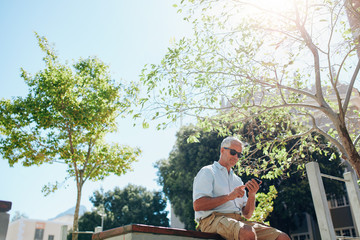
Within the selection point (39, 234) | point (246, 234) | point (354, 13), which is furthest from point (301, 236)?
point (39, 234)

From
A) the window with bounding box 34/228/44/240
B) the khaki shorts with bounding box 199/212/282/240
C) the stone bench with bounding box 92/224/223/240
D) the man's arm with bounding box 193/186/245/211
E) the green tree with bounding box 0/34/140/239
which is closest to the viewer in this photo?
the stone bench with bounding box 92/224/223/240

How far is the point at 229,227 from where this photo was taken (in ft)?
11.5

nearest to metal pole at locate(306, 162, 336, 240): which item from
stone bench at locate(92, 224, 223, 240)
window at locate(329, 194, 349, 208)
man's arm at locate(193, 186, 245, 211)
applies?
man's arm at locate(193, 186, 245, 211)

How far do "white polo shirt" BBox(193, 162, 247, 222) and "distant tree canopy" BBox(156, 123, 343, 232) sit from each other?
16286 mm

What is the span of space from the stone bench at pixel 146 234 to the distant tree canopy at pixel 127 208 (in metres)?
39.3

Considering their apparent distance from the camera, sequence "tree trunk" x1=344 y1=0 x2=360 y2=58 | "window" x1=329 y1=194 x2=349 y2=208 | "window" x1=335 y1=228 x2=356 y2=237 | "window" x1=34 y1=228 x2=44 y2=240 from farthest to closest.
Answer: "window" x1=34 y1=228 x2=44 y2=240
"window" x1=329 y1=194 x2=349 y2=208
"window" x1=335 y1=228 x2=356 y2=237
"tree trunk" x1=344 y1=0 x2=360 y2=58

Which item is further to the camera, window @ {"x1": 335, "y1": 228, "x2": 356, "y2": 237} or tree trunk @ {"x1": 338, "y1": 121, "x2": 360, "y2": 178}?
window @ {"x1": 335, "y1": 228, "x2": 356, "y2": 237}

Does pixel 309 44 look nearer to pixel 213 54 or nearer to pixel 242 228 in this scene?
pixel 213 54

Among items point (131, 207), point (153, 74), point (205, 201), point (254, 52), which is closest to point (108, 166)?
point (153, 74)

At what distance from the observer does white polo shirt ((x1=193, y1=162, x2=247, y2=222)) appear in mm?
3730

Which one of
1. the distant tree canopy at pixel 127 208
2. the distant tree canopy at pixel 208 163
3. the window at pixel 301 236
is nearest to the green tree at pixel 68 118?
the distant tree canopy at pixel 208 163

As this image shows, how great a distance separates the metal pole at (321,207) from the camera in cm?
454

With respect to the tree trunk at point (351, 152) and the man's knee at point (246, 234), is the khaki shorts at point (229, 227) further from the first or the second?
the tree trunk at point (351, 152)

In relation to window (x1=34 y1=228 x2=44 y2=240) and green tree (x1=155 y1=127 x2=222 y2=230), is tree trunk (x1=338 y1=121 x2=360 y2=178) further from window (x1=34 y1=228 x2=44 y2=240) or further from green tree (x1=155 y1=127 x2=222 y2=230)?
window (x1=34 y1=228 x2=44 y2=240)
